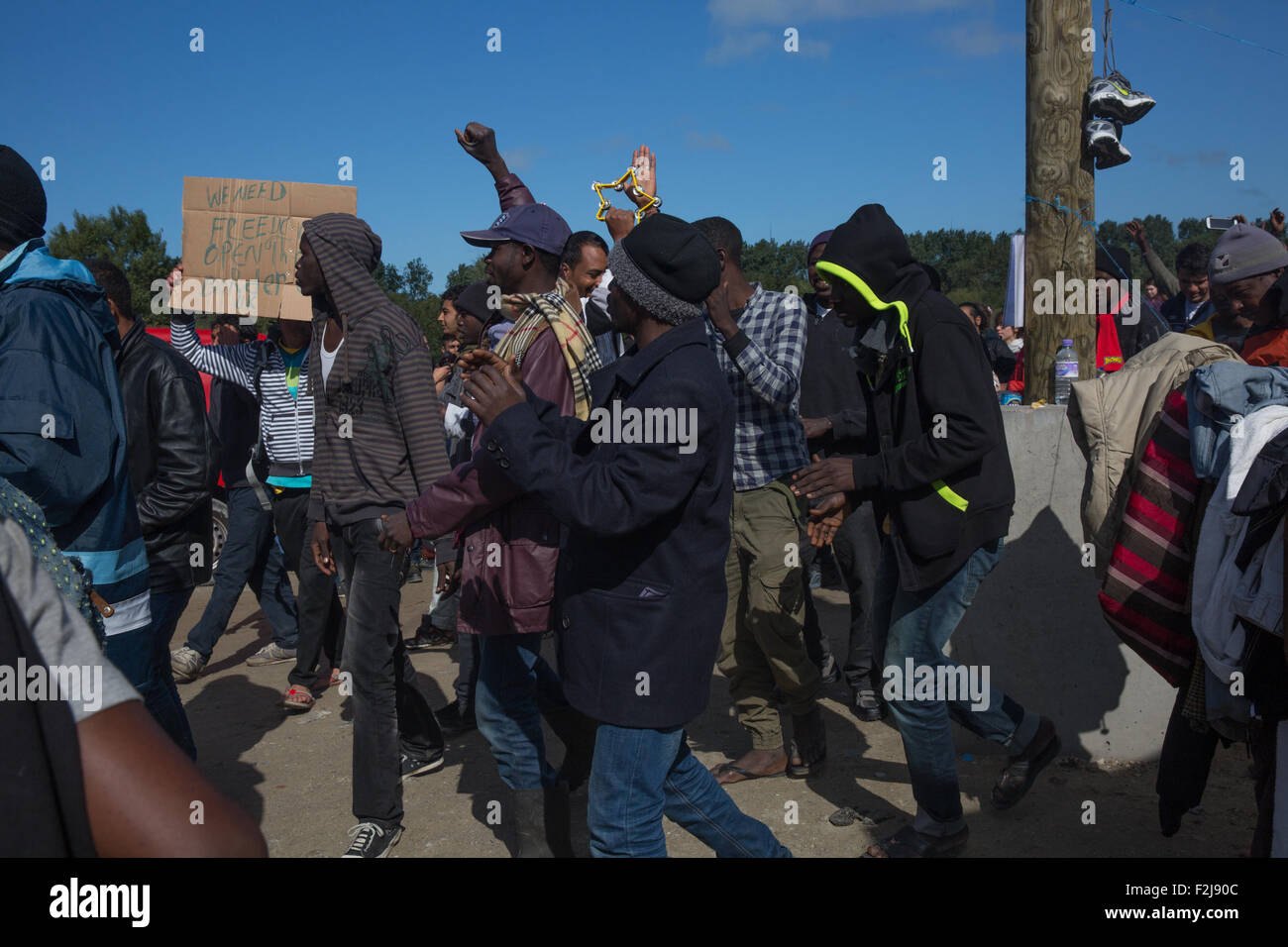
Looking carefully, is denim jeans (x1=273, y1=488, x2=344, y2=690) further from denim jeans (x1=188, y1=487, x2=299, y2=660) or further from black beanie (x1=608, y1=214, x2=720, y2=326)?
black beanie (x1=608, y1=214, x2=720, y2=326)

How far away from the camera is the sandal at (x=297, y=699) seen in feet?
19.2

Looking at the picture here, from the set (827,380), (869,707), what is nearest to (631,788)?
(869,707)

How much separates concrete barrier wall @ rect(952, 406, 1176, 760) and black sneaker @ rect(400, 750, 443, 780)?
8.86ft

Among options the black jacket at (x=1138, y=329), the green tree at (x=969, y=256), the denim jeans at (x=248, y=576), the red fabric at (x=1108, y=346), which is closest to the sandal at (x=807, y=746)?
the denim jeans at (x=248, y=576)

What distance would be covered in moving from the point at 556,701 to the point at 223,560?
3.81 meters

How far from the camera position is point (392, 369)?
3.89 m

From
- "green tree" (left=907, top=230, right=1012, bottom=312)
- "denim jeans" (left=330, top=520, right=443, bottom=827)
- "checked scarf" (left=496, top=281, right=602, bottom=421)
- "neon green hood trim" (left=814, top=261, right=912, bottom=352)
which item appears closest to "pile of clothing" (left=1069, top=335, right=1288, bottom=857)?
"neon green hood trim" (left=814, top=261, right=912, bottom=352)

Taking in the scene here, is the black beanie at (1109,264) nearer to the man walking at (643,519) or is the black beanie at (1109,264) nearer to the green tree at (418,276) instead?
the man walking at (643,519)

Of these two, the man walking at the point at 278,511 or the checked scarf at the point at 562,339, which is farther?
Answer: the man walking at the point at 278,511

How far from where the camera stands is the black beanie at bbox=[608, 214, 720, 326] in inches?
111

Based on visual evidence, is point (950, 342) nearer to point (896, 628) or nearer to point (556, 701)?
point (896, 628)

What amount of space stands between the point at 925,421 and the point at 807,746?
5.89 ft

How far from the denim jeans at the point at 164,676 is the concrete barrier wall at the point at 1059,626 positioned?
3.53m
